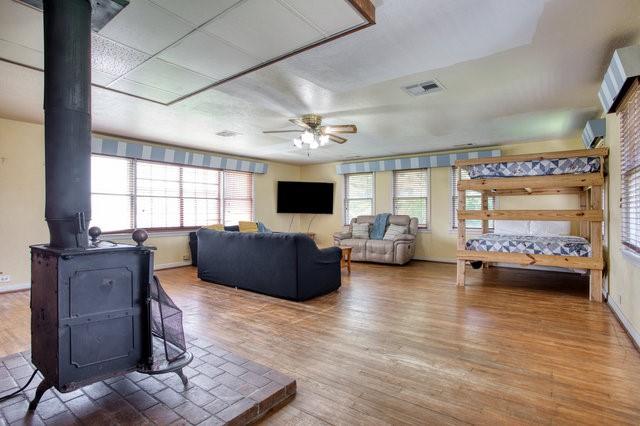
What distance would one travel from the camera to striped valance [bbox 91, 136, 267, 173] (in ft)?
18.3

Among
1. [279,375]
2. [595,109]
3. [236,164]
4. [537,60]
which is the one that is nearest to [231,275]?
[279,375]

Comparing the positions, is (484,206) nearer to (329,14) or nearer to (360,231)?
(360,231)

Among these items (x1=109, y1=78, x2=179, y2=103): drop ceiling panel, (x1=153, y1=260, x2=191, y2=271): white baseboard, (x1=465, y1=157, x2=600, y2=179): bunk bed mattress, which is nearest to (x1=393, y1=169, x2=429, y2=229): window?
(x1=465, y1=157, x2=600, y2=179): bunk bed mattress

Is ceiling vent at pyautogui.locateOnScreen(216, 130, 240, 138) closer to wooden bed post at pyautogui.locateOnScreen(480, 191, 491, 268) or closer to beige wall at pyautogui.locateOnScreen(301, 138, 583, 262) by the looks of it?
beige wall at pyautogui.locateOnScreen(301, 138, 583, 262)

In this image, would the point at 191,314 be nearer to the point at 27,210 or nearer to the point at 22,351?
the point at 22,351

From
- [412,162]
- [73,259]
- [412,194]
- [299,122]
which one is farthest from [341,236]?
[73,259]

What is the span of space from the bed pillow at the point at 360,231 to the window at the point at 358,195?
26.4 inches

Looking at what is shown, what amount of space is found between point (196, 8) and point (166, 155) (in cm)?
497

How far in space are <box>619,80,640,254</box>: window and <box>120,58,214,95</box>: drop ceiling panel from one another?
145 inches

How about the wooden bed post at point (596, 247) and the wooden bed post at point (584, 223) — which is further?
the wooden bed post at point (584, 223)

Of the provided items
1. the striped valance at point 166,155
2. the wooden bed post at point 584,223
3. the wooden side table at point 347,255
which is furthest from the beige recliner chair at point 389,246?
the wooden bed post at point 584,223

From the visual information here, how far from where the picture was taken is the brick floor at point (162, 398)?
1.73m

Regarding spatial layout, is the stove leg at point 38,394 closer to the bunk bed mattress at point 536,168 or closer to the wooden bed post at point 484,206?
the bunk bed mattress at point 536,168

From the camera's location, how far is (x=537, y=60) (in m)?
2.87
